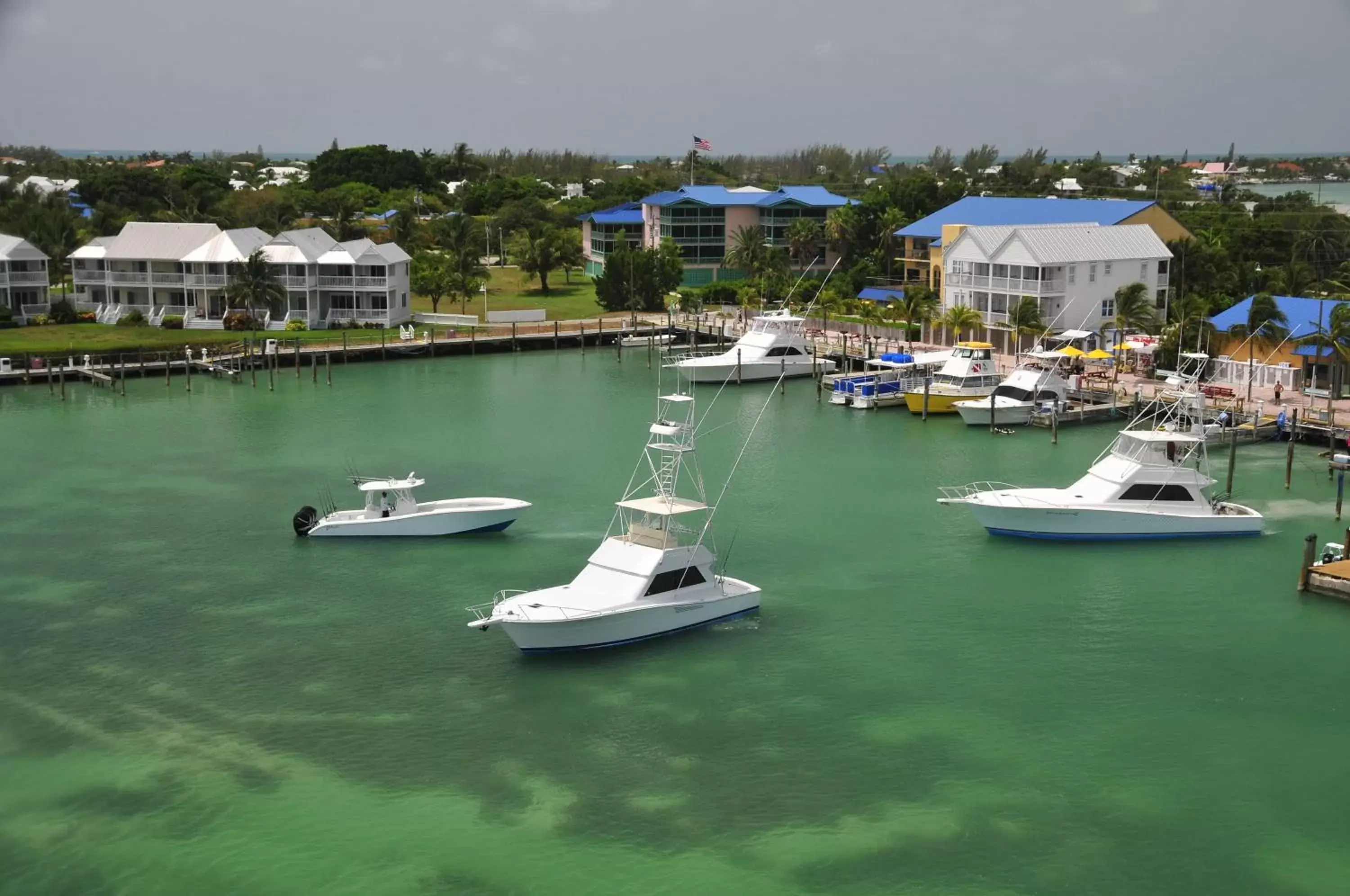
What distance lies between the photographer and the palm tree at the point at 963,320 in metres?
70.1

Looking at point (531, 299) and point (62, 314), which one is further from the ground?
point (531, 299)

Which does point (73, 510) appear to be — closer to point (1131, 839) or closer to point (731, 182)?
point (1131, 839)

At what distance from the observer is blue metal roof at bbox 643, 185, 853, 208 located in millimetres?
103938

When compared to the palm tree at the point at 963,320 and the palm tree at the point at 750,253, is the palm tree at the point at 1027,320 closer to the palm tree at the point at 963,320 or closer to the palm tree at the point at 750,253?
the palm tree at the point at 963,320

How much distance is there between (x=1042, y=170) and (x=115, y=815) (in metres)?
158

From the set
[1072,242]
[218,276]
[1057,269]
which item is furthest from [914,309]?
[218,276]

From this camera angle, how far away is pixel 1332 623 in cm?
3397

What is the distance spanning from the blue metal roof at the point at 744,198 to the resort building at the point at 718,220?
65mm

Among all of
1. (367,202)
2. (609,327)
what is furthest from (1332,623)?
(367,202)

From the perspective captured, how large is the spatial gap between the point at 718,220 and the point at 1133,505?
66.8 m

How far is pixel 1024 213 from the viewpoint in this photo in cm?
8450

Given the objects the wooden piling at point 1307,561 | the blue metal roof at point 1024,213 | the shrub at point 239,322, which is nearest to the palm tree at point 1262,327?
the blue metal roof at point 1024,213

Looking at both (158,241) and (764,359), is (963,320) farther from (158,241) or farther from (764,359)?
(158,241)

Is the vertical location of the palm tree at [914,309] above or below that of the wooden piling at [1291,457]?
above
